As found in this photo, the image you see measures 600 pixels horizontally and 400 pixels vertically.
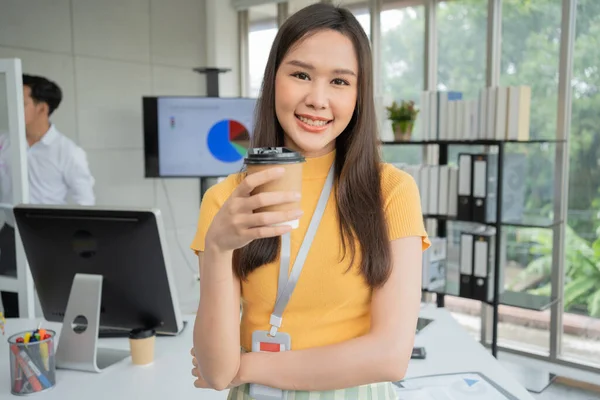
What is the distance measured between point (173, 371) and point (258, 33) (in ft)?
13.1

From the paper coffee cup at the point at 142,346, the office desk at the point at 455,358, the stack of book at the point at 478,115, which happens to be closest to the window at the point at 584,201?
the stack of book at the point at 478,115

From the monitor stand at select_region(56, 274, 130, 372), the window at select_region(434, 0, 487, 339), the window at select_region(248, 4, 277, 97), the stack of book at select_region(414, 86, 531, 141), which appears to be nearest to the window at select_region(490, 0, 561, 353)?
the window at select_region(434, 0, 487, 339)

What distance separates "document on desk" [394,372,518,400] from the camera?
1464mm

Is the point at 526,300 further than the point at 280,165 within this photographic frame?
Yes

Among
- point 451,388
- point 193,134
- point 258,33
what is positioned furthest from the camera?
point 258,33

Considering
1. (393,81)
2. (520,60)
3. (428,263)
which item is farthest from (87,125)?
(520,60)

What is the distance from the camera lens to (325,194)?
1041 mm

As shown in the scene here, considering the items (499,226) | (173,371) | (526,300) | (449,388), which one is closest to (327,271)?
(449,388)

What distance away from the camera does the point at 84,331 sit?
172 cm

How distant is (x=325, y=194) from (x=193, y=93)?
4142 mm

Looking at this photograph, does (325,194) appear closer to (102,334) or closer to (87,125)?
(102,334)

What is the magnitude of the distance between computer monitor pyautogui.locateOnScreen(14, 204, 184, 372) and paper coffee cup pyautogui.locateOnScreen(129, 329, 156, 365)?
0.17 ft

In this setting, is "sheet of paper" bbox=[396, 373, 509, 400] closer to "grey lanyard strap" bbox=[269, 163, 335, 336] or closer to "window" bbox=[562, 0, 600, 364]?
"grey lanyard strap" bbox=[269, 163, 335, 336]

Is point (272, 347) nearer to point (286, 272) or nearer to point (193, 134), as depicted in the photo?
point (286, 272)
